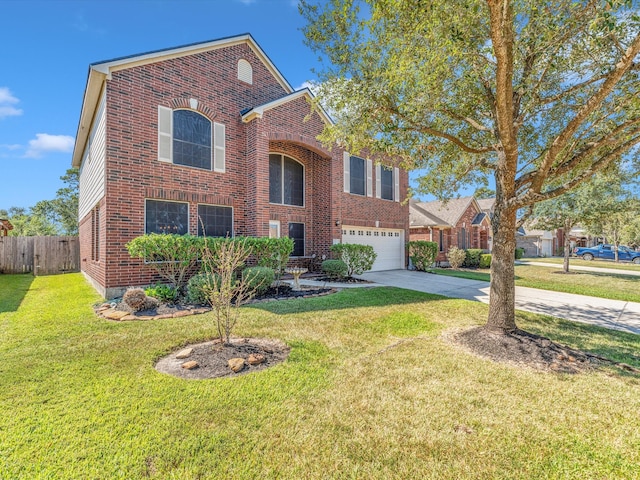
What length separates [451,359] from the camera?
4270 millimetres

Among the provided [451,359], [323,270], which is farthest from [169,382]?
[323,270]

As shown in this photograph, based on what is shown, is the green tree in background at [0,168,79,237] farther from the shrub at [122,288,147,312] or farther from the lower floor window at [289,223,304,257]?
the shrub at [122,288,147,312]

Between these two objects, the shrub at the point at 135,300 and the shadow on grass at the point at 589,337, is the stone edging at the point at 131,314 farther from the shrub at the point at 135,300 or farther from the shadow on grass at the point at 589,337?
the shadow on grass at the point at 589,337

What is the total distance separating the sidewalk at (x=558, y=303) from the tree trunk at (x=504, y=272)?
9.52ft

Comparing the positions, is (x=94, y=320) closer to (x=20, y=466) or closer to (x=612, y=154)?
(x=20, y=466)

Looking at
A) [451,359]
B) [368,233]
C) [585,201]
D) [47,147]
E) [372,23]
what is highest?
[47,147]

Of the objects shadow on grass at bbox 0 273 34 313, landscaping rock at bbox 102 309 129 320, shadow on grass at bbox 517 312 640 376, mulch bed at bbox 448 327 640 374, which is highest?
landscaping rock at bbox 102 309 129 320

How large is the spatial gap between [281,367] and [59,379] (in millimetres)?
2552

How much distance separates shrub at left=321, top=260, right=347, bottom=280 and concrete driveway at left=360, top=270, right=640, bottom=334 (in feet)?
4.56

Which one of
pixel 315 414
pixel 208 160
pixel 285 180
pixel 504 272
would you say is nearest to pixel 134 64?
pixel 208 160

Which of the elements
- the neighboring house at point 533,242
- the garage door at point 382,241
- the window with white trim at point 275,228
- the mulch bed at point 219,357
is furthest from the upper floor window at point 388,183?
the neighboring house at point 533,242

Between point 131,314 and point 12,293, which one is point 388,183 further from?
point 12,293

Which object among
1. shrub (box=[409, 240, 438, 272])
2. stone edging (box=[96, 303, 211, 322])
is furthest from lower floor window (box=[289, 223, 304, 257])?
shrub (box=[409, 240, 438, 272])

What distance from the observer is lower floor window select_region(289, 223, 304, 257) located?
40.5 ft
